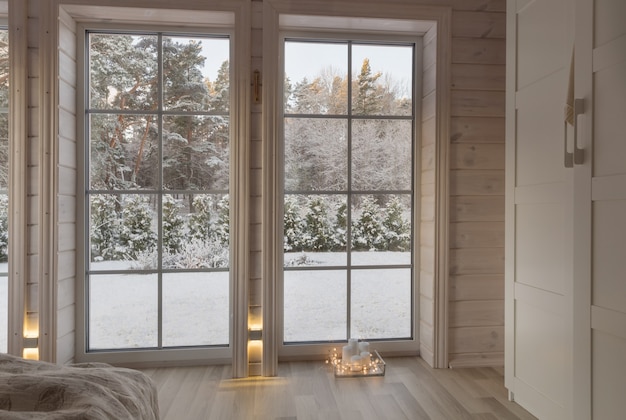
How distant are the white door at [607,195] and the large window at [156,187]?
2.00 metres

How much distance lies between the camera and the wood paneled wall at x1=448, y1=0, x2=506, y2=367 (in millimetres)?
2633

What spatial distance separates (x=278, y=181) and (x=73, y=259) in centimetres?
135

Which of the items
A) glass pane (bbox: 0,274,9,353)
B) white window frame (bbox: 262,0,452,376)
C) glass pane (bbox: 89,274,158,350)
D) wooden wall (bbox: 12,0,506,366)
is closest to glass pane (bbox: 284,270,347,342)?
white window frame (bbox: 262,0,452,376)

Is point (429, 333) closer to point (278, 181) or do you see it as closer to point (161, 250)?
point (278, 181)

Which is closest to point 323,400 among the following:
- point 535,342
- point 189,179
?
point 535,342

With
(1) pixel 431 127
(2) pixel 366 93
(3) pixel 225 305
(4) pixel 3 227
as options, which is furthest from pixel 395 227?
(4) pixel 3 227

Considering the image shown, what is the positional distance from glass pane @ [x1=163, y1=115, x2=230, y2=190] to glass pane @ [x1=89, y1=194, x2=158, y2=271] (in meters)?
0.22

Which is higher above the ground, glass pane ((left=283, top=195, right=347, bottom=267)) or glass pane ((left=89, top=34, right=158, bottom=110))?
glass pane ((left=89, top=34, right=158, bottom=110))

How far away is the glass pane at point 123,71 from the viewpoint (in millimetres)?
2641

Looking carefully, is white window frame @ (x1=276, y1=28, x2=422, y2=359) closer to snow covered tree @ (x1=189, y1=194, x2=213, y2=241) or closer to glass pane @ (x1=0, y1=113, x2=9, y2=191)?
snow covered tree @ (x1=189, y1=194, x2=213, y2=241)

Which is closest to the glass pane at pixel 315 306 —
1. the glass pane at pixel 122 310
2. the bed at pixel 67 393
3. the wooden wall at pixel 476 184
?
the wooden wall at pixel 476 184

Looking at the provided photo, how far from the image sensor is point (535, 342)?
194cm

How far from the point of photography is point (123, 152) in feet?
8.71

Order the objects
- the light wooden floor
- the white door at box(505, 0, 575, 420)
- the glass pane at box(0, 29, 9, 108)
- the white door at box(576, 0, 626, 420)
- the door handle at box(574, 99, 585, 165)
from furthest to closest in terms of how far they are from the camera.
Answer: the glass pane at box(0, 29, 9, 108)
the light wooden floor
the white door at box(505, 0, 575, 420)
the door handle at box(574, 99, 585, 165)
the white door at box(576, 0, 626, 420)
